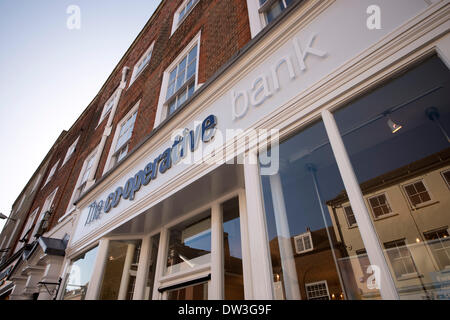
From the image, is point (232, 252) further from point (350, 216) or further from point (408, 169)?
point (408, 169)

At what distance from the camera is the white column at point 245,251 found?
2829 mm

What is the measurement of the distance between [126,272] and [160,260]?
1026mm

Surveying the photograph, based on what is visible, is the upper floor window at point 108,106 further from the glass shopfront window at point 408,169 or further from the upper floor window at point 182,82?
the glass shopfront window at point 408,169

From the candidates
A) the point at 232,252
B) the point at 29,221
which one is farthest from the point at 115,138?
the point at 29,221

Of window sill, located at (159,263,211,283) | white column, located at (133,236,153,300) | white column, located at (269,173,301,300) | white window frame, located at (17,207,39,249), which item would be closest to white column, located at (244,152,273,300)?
white column, located at (269,173,301,300)

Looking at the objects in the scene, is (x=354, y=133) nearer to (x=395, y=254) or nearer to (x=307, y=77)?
(x=307, y=77)

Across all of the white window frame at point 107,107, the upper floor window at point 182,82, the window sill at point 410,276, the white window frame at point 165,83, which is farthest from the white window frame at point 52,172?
the window sill at point 410,276

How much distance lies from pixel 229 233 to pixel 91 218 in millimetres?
4111

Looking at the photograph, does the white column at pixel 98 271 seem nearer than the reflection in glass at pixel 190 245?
No

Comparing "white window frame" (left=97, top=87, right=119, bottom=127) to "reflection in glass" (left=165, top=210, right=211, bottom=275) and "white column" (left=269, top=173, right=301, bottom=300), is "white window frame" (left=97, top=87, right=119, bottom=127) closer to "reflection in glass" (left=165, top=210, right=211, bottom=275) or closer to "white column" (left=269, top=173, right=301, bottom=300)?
"reflection in glass" (left=165, top=210, right=211, bottom=275)

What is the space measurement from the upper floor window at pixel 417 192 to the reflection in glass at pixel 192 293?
8.86 ft

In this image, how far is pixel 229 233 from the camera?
3414 mm

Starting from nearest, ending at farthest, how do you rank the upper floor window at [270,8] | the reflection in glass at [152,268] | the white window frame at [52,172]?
the upper floor window at [270,8] → the reflection in glass at [152,268] → the white window frame at [52,172]

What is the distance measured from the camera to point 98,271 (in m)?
4.88
